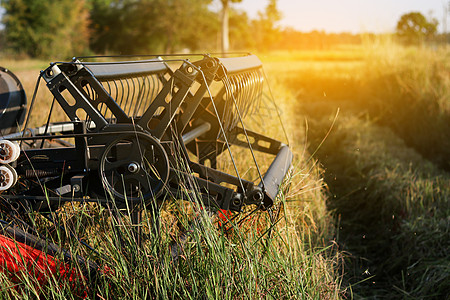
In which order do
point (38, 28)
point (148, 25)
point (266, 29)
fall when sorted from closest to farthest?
point (38, 28)
point (148, 25)
point (266, 29)

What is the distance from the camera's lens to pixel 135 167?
10.1ft

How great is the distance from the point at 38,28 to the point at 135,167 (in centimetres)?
3620

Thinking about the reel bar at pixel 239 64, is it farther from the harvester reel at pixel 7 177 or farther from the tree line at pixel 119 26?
the tree line at pixel 119 26

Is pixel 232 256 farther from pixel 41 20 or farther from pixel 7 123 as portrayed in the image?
pixel 41 20

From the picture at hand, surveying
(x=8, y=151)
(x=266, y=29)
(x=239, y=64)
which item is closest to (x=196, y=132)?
(x=239, y=64)

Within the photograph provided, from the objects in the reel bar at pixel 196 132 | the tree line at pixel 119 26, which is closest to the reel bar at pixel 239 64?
the reel bar at pixel 196 132

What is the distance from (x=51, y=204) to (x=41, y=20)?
35.9 m

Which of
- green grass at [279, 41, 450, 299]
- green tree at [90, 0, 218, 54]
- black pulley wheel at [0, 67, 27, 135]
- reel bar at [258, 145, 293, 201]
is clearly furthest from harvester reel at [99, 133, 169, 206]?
green tree at [90, 0, 218, 54]

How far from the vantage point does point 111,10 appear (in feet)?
145

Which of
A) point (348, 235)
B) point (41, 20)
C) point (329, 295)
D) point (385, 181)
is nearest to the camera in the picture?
point (329, 295)

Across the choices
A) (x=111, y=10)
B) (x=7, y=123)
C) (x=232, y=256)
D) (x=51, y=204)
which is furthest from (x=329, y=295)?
(x=111, y=10)

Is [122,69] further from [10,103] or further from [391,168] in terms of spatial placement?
[391,168]

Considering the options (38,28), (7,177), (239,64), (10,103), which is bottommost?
(7,177)

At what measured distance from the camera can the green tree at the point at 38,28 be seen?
34969 millimetres
